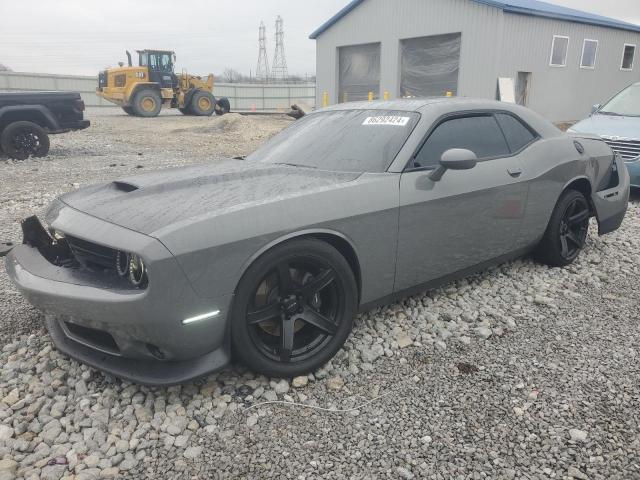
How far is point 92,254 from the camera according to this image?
248cm

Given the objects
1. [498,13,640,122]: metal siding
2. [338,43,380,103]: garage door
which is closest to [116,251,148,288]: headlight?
[498,13,640,122]: metal siding

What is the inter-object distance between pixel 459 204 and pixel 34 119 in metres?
9.96

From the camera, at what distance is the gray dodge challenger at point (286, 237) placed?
88.9 inches

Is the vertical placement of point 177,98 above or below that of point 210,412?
above

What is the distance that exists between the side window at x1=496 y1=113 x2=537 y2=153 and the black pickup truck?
31.1 feet

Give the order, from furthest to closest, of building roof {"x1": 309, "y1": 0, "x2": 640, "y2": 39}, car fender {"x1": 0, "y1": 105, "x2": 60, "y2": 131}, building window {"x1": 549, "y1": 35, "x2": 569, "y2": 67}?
building window {"x1": 549, "y1": 35, "x2": 569, "y2": 67}, building roof {"x1": 309, "y1": 0, "x2": 640, "y2": 39}, car fender {"x1": 0, "y1": 105, "x2": 60, "y2": 131}

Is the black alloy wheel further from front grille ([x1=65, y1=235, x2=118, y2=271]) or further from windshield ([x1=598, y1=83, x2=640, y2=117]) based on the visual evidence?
windshield ([x1=598, y1=83, x2=640, y2=117])

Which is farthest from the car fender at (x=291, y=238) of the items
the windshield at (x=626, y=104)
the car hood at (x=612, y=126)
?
the windshield at (x=626, y=104)

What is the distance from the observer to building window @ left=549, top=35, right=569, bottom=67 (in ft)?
58.9

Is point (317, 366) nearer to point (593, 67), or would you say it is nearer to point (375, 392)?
point (375, 392)

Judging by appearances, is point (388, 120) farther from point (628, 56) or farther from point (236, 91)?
point (236, 91)

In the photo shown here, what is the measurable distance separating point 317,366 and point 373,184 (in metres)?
1.07

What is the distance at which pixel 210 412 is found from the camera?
2.41 metres

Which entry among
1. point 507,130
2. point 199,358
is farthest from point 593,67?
point 199,358
